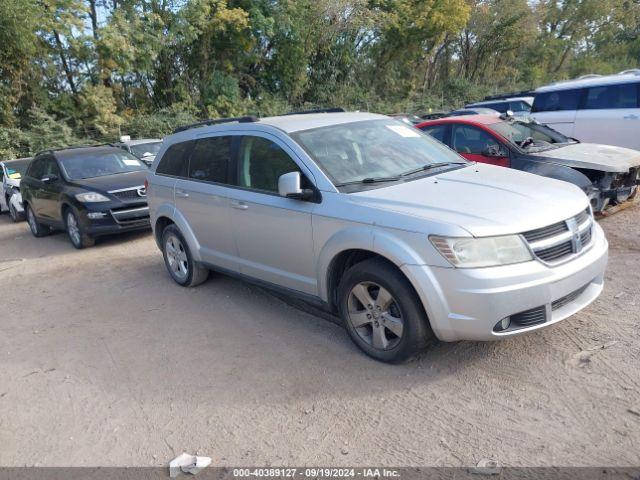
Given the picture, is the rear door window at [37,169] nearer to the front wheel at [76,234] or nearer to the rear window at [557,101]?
the front wheel at [76,234]

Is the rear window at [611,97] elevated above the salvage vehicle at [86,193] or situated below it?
above

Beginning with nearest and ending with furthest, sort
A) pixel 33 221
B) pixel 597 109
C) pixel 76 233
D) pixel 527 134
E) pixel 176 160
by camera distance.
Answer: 1. pixel 176 160
2. pixel 527 134
3. pixel 76 233
4. pixel 597 109
5. pixel 33 221

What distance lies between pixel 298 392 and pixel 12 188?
1182 cm

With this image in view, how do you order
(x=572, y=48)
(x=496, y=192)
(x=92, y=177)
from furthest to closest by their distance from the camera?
(x=572, y=48), (x=92, y=177), (x=496, y=192)

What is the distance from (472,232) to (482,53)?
124 ft

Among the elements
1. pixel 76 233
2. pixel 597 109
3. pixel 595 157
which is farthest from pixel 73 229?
pixel 597 109

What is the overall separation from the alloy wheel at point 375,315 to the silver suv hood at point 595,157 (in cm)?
437

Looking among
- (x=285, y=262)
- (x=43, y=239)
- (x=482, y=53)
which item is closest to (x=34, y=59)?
(x=43, y=239)

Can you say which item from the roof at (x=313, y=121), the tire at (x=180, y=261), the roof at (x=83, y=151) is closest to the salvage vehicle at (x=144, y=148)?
the roof at (x=83, y=151)

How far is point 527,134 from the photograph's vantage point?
7.81m

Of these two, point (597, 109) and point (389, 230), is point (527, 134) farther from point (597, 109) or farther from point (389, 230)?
point (389, 230)

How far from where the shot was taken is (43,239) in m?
10.3

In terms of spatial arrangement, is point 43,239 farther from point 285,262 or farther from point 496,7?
point 496,7

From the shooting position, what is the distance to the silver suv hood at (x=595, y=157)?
6750 mm
